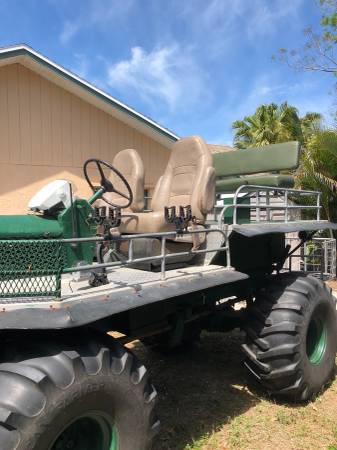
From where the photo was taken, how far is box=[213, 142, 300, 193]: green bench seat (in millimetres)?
5500

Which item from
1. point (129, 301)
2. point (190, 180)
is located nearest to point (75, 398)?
point (129, 301)

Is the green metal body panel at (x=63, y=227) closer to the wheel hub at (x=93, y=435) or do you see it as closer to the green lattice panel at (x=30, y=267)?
the green lattice panel at (x=30, y=267)

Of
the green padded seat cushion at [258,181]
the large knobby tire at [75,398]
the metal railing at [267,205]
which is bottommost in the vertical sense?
the large knobby tire at [75,398]

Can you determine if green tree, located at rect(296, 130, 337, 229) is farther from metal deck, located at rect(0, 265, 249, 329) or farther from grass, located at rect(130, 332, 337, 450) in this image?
metal deck, located at rect(0, 265, 249, 329)

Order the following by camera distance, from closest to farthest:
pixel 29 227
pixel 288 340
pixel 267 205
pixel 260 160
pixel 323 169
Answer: pixel 29 227
pixel 288 340
pixel 267 205
pixel 260 160
pixel 323 169

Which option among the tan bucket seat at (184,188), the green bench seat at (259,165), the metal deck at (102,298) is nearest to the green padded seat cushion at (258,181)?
the green bench seat at (259,165)

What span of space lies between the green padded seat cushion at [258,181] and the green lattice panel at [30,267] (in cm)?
368

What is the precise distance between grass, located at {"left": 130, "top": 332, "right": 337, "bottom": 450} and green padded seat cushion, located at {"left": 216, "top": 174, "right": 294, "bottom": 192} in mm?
2126

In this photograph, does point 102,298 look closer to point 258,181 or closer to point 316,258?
point 258,181

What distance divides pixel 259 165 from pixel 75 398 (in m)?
4.11

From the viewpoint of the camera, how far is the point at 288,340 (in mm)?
3754

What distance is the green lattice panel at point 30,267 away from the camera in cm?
244

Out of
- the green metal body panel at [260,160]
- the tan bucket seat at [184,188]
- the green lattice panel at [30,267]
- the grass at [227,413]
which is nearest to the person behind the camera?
the green lattice panel at [30,267]

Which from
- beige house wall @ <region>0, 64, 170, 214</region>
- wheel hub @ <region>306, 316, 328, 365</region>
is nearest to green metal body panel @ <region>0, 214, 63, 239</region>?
wheel hub @ <region>306, 316, 328, 365</region>
